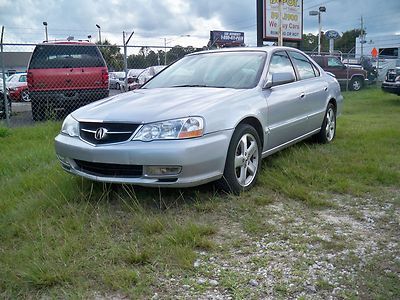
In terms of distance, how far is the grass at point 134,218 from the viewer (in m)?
2.53

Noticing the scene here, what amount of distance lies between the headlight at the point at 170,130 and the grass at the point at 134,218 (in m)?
0.63

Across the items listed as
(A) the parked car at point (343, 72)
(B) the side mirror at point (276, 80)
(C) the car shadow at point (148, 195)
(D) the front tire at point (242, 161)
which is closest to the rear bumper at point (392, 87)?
(A) the parked car at point (343, 72)

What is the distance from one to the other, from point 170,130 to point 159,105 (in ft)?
1.39

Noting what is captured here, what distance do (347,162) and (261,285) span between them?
3061mm

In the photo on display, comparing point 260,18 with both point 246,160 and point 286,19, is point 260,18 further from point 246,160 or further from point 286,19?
point 246,160

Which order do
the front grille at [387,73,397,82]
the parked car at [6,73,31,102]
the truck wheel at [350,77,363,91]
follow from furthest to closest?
the truck wheel at [350,77,363,91], the parked car at [6,73,31,102], the front grille at [387,73,397,82]

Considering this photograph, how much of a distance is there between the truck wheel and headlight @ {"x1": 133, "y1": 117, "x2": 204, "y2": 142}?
1743cm

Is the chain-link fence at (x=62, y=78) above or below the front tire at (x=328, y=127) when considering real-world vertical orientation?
above

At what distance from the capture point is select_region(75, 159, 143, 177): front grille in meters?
3.48

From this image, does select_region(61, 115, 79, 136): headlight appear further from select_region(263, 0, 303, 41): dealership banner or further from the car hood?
select_region(263, 0, 303, 41): dealership banner

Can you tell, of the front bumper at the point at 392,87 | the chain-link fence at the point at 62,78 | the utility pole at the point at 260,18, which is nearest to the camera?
the chain-link fence at the point at 62,78

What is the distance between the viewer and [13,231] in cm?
328

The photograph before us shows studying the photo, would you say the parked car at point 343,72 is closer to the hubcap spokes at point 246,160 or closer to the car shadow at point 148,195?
the hubcap spokes at point 246,160

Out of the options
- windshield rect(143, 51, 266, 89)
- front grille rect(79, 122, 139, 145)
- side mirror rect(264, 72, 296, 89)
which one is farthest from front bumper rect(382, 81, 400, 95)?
front grille rect(79, 122, 139, 145)
